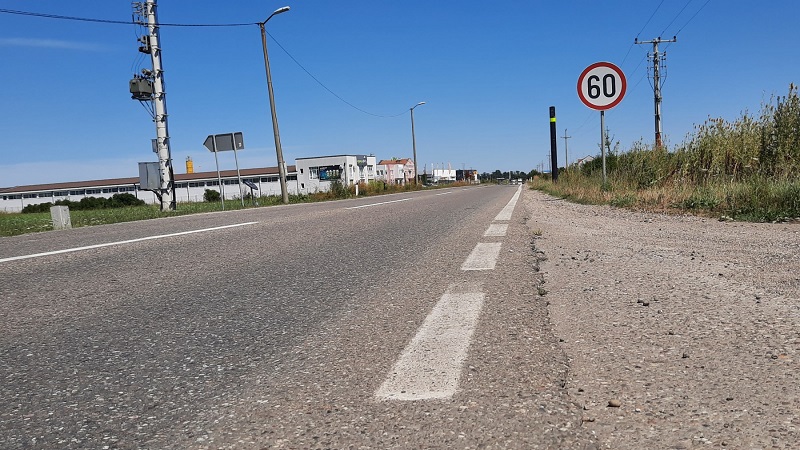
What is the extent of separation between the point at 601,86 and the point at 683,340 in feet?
28.8

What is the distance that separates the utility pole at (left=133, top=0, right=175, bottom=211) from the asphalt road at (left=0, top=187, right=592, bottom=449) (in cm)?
1423

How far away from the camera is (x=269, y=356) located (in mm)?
2459

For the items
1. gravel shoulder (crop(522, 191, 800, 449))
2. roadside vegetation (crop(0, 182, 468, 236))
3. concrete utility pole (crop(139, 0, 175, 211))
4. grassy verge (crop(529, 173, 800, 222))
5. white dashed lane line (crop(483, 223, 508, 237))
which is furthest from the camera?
concrete utility pole (crop(139, 0, 175, 211))

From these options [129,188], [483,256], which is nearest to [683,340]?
[483,256]

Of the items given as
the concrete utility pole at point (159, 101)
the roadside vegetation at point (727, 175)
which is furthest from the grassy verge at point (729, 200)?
the concrete utility pole at point (159, 101)

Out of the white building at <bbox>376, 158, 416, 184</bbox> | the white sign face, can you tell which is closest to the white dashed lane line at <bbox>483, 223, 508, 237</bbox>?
the white sign face

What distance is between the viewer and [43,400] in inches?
81.0

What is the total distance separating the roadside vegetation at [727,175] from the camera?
7.29 meters

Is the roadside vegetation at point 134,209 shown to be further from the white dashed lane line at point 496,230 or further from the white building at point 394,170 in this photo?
the white building at point 394,170

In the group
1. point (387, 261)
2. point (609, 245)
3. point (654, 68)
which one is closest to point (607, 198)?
point (609, 245)

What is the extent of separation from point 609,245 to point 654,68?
40.4m

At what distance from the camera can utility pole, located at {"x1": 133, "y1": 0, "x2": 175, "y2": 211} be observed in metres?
18.6

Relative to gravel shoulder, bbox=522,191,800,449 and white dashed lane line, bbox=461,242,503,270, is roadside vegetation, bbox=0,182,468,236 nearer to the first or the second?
white dashed lane line, bbox=461,242,503,270

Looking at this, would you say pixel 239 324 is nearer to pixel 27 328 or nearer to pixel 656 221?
pixel 27 328
